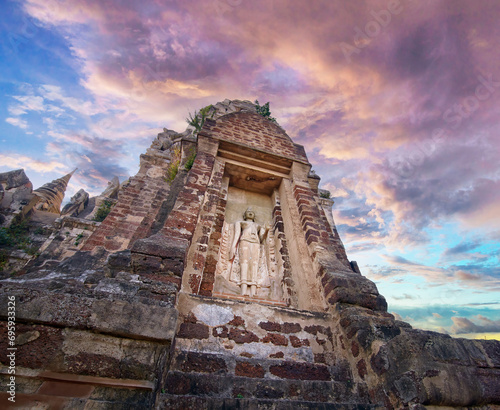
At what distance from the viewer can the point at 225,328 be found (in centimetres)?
314

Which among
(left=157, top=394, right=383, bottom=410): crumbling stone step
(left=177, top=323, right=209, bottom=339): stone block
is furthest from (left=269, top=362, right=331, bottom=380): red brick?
(left=177, top=323, right=209, bottom=339): stone block

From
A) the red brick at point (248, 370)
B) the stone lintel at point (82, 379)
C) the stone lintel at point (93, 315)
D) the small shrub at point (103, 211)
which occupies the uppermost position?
the small shrub at point (103, 211)

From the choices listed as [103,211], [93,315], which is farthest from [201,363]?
[103,211]

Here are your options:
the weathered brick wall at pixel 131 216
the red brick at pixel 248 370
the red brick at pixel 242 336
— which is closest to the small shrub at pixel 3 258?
the weathered brick wall at pixel 131 216

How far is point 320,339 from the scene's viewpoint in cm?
344

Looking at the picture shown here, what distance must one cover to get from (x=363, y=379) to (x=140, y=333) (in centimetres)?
275

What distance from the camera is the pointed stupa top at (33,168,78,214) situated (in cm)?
1544

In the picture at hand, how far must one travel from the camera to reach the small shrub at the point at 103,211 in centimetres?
1083

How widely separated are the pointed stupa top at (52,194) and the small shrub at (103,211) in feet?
21.7

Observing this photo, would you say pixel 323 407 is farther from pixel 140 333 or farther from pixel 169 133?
pixel 169 133

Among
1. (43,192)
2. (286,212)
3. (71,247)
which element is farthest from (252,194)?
(43,192)

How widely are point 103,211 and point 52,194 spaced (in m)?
9.32

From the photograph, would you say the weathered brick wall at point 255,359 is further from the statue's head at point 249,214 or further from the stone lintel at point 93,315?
the statue's head at point 249,214

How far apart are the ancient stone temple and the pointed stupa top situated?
13.4 m
